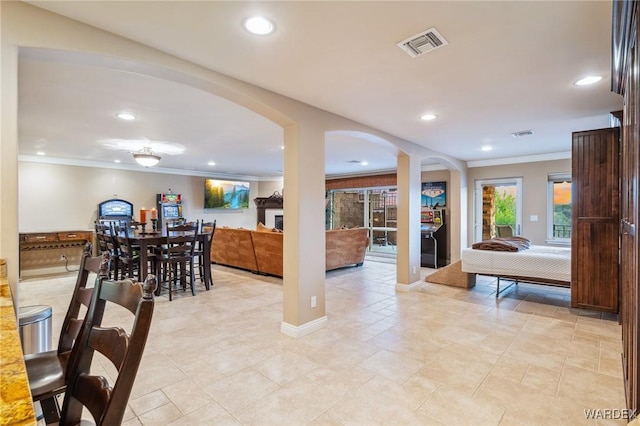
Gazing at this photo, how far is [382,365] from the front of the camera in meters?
2.66

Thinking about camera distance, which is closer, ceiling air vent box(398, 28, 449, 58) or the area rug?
ceiling air vent box(398, 28, 449, 58)

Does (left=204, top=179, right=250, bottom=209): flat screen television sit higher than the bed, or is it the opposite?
(left=204, top=179, right=250, bottom=209): flat screen television

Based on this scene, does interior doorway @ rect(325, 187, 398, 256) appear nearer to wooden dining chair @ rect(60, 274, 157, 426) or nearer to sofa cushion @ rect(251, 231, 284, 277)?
sofa cushion @ rect(251, 231, 284, 277)

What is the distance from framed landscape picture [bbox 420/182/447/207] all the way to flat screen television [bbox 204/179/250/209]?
18.5 ft

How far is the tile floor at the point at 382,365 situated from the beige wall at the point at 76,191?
310cm

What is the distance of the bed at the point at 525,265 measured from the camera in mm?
4184

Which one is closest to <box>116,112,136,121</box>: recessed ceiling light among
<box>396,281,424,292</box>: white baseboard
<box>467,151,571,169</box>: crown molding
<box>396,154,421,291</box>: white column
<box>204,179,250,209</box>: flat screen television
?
<box>396,154,421,291</box>: white column

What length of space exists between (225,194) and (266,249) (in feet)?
14.8

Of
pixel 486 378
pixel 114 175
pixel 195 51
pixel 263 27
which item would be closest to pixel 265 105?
pixel 195 51

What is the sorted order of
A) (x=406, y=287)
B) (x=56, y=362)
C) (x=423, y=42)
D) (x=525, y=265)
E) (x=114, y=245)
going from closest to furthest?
(x=56, y=362), (x=423, y=42), (x=525, y=265), (x=406, y=287), (x=114, y=245)

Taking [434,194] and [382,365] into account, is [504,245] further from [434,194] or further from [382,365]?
[434,194]

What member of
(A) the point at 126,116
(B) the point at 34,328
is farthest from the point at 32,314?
(A) the point at 126,116

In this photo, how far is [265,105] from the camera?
296 cm

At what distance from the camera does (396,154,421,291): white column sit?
5129 mm
